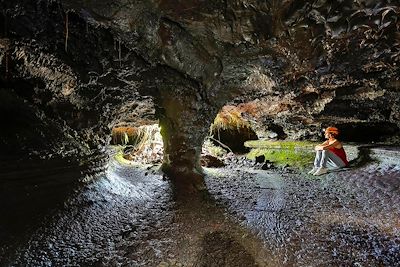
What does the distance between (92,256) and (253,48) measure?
11.3ft

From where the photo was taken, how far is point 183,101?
18.9 ft

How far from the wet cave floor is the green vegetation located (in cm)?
258

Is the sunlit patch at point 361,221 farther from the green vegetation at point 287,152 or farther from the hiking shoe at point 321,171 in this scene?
the green vegetation at point 287,152

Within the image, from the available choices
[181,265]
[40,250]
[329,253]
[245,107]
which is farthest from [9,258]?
[245,107]

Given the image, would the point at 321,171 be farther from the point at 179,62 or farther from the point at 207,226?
the point at 179,62

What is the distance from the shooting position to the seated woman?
623cm

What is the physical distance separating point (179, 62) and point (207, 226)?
8.37ft

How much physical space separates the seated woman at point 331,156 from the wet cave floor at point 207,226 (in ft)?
3.72

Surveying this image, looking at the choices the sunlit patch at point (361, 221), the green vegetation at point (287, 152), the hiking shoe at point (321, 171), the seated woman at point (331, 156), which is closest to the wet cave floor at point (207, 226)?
the sunlit patch at point (361, 221)

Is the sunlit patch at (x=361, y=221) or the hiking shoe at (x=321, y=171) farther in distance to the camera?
the hiking shoe at (x=321, y=171)

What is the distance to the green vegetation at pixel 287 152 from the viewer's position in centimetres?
781

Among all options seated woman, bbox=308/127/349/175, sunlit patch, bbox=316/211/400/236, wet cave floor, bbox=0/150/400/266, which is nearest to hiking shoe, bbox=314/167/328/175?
seated woman, bbox=308/127/349/175

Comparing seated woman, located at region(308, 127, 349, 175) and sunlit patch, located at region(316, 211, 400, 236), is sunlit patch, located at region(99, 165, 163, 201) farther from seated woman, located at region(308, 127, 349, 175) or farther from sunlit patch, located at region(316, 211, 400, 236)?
seated woman, located at region(308, 127, 349, 175)

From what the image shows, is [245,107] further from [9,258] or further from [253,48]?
[9,258]
